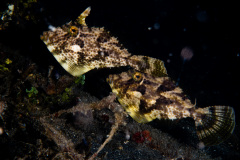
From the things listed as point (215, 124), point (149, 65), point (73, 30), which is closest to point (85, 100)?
point (73, 30)

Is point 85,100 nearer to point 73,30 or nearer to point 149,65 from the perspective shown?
point 73,30

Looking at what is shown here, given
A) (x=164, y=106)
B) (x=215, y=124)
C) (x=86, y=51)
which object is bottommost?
(x=215, y=124)

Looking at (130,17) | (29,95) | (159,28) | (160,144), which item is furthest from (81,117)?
(159,28)

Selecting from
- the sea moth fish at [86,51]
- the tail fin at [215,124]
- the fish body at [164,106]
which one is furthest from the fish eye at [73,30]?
the tail fin at [215,124]

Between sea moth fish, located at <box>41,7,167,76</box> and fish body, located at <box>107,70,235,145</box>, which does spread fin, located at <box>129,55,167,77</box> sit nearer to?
sea moth fish, located at <box>41,7,167,76</box>

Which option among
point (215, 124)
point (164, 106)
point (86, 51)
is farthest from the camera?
point (86, 51)

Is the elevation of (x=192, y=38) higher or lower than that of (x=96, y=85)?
higher

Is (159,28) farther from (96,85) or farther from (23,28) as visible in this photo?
(23,28)
